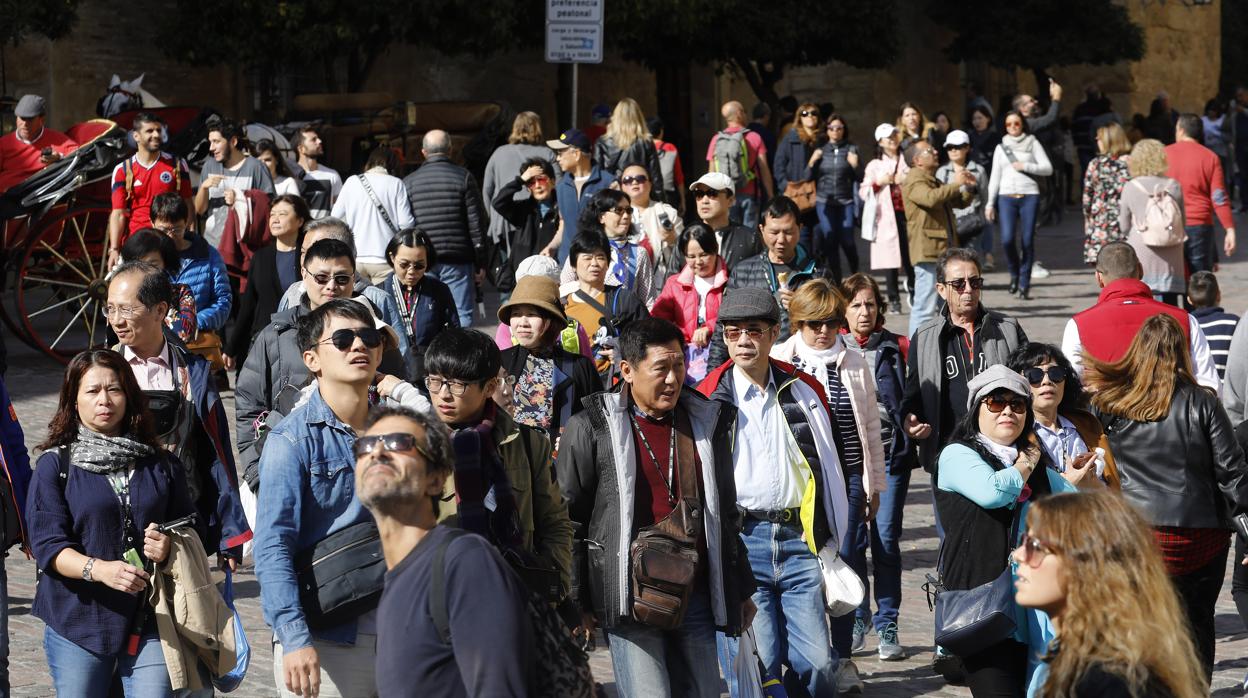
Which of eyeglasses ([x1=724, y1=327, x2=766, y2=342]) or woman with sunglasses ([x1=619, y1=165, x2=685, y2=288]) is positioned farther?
woman with sunglasses ([x1=619, y1=165, x2=685, y2=288])

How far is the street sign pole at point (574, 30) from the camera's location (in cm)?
1509

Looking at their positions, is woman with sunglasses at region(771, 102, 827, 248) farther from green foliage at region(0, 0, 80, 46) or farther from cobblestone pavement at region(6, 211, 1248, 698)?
green foliage at region(0, 0, 80, 46)

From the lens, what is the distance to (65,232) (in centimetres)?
1328

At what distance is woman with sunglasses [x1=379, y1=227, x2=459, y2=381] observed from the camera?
25.6 ft

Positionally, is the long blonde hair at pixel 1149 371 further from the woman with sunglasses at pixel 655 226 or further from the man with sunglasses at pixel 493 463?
the woman with sunglasses at pixel 655 226

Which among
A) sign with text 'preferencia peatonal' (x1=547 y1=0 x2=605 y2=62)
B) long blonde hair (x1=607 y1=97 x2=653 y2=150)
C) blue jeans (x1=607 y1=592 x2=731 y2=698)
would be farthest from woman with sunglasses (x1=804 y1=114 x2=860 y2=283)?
blue jeans (x1=607 y1=592 x2=731 y2=698)

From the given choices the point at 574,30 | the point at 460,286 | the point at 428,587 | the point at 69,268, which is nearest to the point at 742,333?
the point at 428,587

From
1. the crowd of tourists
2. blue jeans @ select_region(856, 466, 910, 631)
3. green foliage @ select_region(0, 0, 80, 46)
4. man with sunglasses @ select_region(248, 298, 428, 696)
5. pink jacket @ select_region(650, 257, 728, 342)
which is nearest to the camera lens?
the crowd of tourists

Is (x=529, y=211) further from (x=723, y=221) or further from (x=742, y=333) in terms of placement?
(x=742, y=333)

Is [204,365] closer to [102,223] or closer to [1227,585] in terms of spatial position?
[1227,585]

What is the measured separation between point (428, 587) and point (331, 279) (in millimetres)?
3380

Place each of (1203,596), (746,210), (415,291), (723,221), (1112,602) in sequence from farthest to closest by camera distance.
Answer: (746,210)
(723,221)
(415,291)
(1203,596)
(1112,602)

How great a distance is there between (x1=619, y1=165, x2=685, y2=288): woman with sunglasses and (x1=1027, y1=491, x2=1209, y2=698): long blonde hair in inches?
259

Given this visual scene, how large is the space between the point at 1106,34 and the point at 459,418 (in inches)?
1018
